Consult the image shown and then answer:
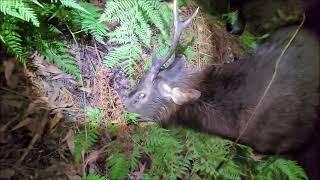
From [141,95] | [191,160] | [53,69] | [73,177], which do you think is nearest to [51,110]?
[53,69]

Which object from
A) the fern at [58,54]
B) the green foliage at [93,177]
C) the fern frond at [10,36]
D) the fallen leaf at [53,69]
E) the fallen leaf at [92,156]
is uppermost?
the fern frond at [10,36]

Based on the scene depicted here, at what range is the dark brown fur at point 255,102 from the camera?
13.9 feet

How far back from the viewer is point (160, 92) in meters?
4.44

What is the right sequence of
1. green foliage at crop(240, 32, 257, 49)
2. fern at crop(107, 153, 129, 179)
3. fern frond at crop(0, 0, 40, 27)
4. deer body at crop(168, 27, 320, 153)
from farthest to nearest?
green foliage at crop(240, 32, 257, 49) < deer body at crop(168, 27, 320, 153) < fern at crop(107, 153, 129, 179) < fern frond at crop(0, 0, 40, 27)

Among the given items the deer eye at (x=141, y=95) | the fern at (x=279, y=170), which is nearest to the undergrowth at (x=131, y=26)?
the deer eye at (x=141, y=95)

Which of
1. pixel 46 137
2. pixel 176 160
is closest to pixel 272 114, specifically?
pixel 176 160

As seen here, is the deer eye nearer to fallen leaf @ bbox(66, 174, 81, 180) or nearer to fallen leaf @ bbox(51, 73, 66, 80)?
fallen leaf @ bbox(51, 73, 66, 80)

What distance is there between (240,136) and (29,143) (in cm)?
217

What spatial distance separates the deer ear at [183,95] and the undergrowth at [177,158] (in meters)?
0.33

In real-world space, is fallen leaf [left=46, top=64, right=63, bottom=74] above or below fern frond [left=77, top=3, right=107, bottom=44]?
below

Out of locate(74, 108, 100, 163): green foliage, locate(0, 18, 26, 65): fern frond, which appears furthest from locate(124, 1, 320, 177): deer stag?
locate(0, 18, 26, 65): fern frond

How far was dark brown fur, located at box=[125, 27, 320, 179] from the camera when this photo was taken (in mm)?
4250

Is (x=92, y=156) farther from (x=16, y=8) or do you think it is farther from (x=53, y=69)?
(x=16, y=8)

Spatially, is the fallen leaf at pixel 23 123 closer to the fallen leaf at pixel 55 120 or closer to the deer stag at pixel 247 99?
the fallen leaf at pixel 55 120
